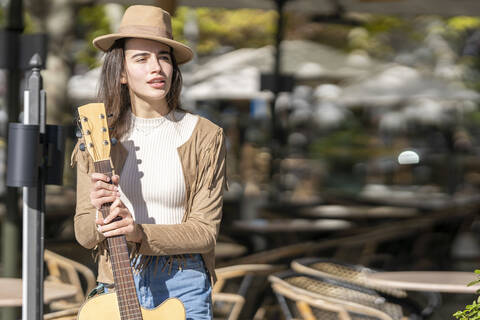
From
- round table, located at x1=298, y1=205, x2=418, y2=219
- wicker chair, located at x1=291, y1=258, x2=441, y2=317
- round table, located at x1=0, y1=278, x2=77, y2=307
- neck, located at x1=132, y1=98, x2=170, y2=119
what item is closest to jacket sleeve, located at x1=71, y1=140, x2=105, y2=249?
neck, located at x1=132, y1=98, x2=170, y2=119

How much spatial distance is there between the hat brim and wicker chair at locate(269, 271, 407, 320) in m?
2.14

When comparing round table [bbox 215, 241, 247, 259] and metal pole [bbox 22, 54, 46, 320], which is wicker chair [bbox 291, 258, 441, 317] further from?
metal pole [bbox 22, 54, 46, 320]

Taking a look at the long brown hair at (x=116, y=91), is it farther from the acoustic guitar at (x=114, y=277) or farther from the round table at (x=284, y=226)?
the round table at (x=284, y=226)

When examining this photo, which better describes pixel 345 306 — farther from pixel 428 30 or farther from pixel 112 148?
pixel 428 30

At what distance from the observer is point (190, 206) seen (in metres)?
2.99

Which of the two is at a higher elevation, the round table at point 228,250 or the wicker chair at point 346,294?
the wicker chair at point 346,294

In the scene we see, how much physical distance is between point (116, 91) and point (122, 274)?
0.60m

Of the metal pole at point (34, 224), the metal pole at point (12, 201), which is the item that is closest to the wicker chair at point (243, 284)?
the metal pole at point (12, 201)

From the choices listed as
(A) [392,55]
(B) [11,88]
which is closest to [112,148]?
(B) [11,88]

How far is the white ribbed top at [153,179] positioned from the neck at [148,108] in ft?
0.24

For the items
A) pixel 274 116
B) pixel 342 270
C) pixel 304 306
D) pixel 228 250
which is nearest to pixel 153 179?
pixel 304 306

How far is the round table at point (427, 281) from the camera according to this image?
16.7 feet

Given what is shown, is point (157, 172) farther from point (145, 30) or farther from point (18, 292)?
point (18, 292)

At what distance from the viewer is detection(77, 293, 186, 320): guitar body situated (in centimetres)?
284
